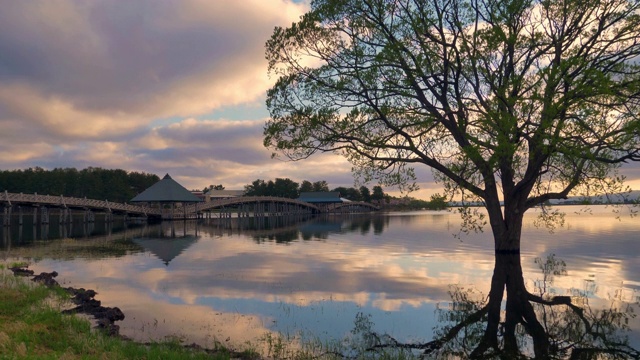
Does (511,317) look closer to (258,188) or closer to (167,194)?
(167,194)

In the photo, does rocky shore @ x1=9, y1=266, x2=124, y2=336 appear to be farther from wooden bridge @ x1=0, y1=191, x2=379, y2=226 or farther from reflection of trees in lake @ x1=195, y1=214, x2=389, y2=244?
wooden bridge @ x1=0, y1=191, x2=379, y2=226

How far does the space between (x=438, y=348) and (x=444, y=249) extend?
2098 centimetres

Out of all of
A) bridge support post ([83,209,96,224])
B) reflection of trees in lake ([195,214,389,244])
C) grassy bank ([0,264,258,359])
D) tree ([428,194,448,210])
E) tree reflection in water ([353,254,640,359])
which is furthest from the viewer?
bridge support post ([83,209,96,224])

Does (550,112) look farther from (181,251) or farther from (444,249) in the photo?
(181,251)

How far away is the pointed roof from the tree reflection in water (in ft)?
199

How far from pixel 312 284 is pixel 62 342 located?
9924 millimetres

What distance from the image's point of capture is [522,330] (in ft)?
36.7

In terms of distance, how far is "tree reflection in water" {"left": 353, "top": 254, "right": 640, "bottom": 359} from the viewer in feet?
31.4

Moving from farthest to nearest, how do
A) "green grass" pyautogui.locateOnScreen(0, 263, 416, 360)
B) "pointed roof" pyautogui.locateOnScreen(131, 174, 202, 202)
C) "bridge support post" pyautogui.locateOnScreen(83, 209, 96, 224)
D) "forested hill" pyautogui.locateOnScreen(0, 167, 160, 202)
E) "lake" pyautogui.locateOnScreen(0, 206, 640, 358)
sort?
"forested hill" pyautogui.locateOnScreen(0, 167, 160, 202) < "pointed roof" pyautogui.locateOnScreen(131, 174, 202, 202) < "bridge support post" pyautogui.locateOnScreen(83, 209, 96, 224) < "lake" pyautogui.locateOnScreen(0, 206, 640, 358) < "green grass" pyautogui.locateOnScreen(0, 263, 416, 360)

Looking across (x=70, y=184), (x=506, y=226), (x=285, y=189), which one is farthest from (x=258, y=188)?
(x=506, y=226)

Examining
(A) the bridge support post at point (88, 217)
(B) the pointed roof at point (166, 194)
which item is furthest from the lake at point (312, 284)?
(A) the bridge support post at point (88, 217)

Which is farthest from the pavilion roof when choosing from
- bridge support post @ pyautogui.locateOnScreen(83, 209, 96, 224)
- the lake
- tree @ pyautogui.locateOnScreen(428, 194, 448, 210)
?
tree @ pyautogui.locateOnScreen(428, 194, 448, 210)

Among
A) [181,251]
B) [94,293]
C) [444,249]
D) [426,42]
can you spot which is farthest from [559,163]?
[181,251]

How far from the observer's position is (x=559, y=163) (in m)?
19.2
